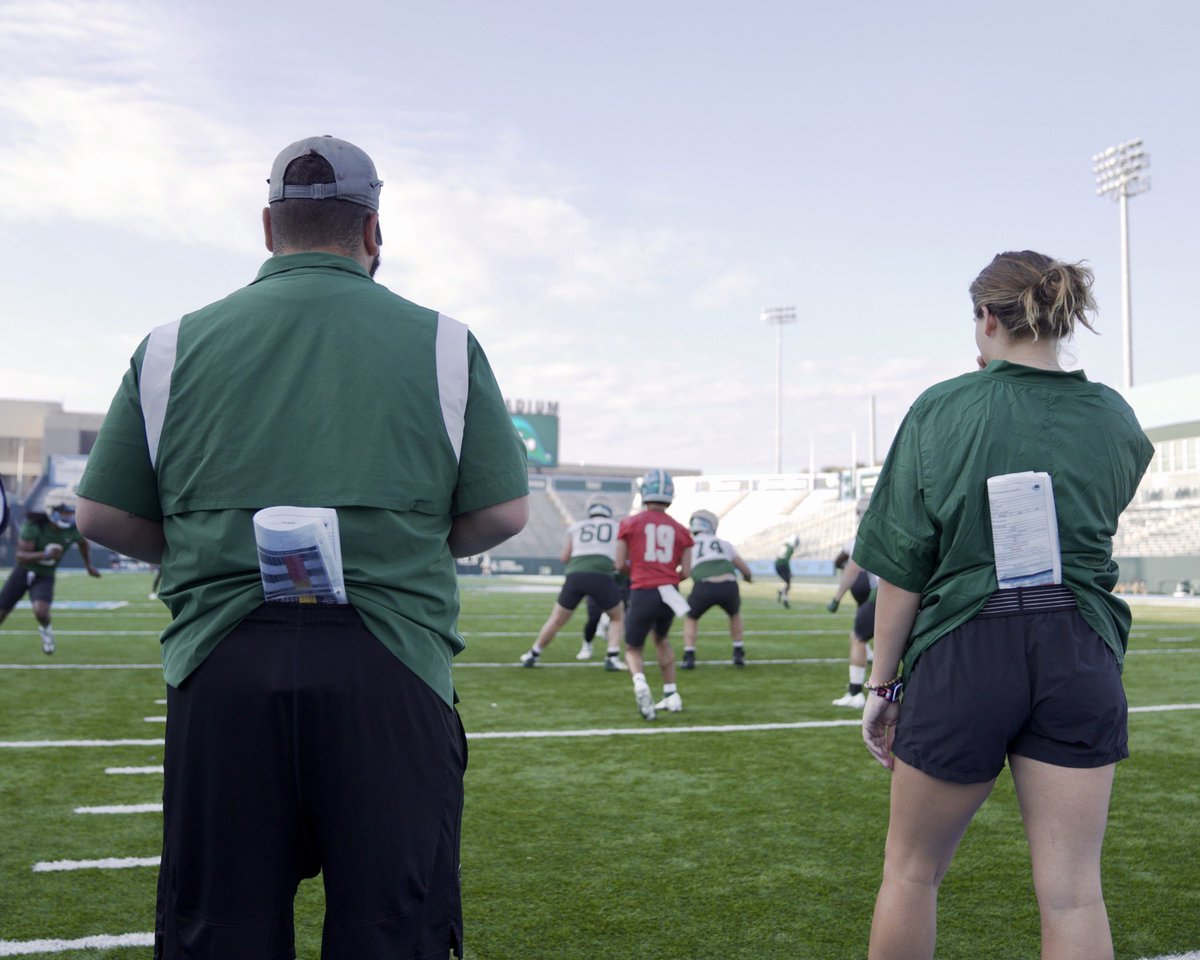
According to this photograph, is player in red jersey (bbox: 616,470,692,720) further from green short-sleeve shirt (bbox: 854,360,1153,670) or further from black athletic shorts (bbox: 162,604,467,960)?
black athletic shorts (bbox: 162,604,467,960)

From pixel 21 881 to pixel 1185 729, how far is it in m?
6.85

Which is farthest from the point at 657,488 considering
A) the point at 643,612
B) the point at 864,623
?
the point at 864,623

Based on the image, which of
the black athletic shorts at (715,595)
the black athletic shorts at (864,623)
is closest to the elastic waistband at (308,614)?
the black athletic shorts at (864,623)

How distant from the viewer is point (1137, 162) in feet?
136

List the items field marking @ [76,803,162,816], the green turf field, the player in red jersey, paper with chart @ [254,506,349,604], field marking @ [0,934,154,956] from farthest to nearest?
the player in red jersey < field marking @ [76,803,162,816] < the green turf field < field marking @ [0,934,154,956] < paper with chart @ [254,506,349,604]

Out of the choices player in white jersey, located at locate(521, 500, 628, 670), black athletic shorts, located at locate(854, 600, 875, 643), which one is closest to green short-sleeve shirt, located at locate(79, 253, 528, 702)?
black athletic shorts, located at locate(854, 600, 875, 643)

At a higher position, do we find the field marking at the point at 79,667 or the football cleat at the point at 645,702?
the football cleat at the point at 645,702

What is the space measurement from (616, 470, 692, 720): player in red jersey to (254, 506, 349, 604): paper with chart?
20.4 ft

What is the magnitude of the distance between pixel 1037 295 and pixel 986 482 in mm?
430

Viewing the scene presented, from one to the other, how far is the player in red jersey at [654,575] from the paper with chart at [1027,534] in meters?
5.62

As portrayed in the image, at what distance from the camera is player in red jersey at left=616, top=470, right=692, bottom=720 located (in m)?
8.12

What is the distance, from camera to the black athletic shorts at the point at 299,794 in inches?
67.5

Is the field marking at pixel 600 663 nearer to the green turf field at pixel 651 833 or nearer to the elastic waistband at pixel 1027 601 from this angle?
the green turf field at pixel 651 833

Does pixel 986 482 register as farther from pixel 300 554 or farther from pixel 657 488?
pixel 657 488
